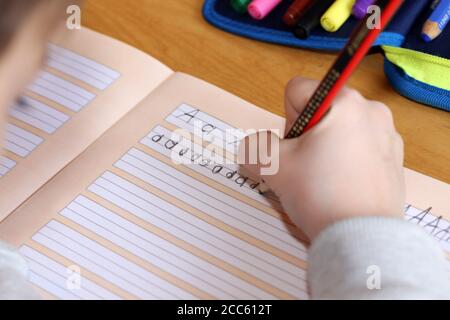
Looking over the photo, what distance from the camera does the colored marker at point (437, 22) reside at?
685 millimetres

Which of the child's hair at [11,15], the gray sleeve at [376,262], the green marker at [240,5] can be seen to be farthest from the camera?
the green marker at [240,5]

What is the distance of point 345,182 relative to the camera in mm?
545

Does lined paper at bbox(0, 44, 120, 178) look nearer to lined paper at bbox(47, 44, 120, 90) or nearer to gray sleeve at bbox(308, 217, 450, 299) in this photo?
lined paper at bbox(47, 44, 120, 90)

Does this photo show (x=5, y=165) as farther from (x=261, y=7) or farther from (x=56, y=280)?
(x=261, y=7)

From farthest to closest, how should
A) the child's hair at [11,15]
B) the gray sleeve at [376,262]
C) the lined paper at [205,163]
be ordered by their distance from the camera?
1. the lined paper at [205,163]
2. the gray sleeve at [376,262]
3. the child's hair at [11,15]

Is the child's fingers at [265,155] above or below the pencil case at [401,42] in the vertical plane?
below

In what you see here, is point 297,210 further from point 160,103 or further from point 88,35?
point 88,35

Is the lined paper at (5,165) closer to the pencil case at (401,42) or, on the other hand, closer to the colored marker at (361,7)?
the pencil case at (401,42)

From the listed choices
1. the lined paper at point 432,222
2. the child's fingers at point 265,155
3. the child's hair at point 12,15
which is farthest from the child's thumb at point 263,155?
the child's hair at point 12,15

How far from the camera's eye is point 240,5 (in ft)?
2.40

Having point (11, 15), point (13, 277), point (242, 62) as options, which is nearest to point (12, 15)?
point (11, 15)

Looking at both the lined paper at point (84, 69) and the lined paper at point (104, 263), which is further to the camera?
the lined paper at point (84, 69)

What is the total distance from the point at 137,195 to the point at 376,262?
0.22m
